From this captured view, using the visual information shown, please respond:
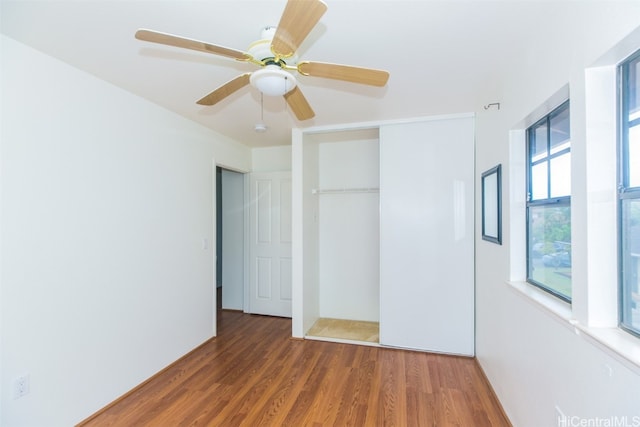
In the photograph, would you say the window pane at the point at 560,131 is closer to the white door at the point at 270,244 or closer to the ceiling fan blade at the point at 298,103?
the ceiling fan blade at the point at 298,103

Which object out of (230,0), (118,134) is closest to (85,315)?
(118,134)

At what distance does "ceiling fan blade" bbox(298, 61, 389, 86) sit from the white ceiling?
1.07 ft

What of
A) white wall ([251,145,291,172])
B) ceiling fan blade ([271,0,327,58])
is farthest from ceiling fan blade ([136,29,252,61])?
white wall ([251,145,291,172])

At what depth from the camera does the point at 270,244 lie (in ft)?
14.0

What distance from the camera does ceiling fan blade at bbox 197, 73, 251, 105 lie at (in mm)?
1553

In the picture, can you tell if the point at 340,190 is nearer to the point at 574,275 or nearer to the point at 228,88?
the point at 228,88

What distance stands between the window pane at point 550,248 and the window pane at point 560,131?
1.08 ft

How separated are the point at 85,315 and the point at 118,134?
1418mm

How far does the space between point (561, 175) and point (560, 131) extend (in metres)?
0.25

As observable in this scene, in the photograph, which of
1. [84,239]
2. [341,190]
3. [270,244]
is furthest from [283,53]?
[270,244]

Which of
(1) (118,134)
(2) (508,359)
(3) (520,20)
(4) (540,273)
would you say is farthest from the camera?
(1) (118,134)

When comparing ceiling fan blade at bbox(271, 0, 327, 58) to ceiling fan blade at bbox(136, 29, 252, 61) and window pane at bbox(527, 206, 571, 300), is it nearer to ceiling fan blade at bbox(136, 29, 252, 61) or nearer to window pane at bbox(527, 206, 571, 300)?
ceiling fan blade at bbox(136, 29, 252, 61)

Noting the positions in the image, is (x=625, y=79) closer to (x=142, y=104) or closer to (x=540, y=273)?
(x=540, y=273)

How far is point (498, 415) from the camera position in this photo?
2086mm
